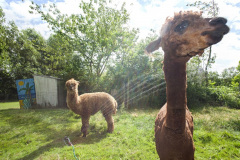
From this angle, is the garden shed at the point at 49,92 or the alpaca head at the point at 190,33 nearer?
the alpaca head at the point at 190,33

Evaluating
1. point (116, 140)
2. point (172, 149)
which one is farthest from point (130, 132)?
point (172, 149)

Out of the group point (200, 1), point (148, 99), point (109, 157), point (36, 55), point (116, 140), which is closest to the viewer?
point (109, 157)

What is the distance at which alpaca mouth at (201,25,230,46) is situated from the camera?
118 cm

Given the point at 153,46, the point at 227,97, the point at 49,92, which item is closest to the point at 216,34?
the point at 153,46

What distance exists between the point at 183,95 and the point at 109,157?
10.7ft

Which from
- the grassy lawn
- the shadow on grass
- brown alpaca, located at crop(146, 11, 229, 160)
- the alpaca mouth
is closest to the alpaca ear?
brown alpaca, located at crop(146, 11, 229, 160)

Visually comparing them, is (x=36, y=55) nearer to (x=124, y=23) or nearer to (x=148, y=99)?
(x=124, y=23)

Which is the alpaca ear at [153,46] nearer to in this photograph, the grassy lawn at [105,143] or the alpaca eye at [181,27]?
the alpaca eye at [181,27]

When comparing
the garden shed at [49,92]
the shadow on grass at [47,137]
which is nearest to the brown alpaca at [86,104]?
the shadow on grass at [47,137]

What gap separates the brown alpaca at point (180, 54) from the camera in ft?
4.08

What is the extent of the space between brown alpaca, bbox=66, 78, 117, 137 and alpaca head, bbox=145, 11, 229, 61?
4252 millimetres

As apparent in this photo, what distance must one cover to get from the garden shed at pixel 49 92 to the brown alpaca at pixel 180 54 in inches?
525

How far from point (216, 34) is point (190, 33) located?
9.1 inches

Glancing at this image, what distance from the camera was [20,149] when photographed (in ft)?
14.1
